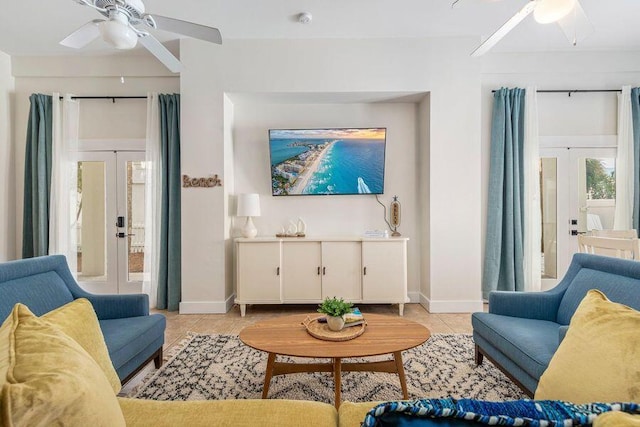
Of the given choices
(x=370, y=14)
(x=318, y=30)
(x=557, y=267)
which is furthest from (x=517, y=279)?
(x=318, y=30)

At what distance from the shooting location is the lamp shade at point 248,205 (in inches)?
149

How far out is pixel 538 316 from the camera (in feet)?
7.43

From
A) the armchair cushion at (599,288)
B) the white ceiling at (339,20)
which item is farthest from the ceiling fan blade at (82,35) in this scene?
the armchair cushion at (599,288)

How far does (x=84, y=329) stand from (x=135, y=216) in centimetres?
319

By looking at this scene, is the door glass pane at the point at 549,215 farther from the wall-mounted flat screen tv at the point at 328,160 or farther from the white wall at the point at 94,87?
the white wall at the point at 94,87

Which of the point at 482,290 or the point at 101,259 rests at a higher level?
the point at 101,259

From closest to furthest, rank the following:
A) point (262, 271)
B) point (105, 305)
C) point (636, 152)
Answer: point (105, 305) → point (262, 271) → point (636, 152)

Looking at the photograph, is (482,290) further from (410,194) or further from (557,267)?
(410,194)

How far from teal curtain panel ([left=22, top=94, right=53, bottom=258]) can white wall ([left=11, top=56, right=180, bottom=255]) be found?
0.21 meters

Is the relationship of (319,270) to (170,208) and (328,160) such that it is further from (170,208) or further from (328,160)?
(170,208)

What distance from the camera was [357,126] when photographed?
418cm

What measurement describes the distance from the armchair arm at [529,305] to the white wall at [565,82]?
1.89 meters

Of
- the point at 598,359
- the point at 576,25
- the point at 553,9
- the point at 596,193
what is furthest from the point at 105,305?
the point at 596,193

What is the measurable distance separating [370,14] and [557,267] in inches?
146
